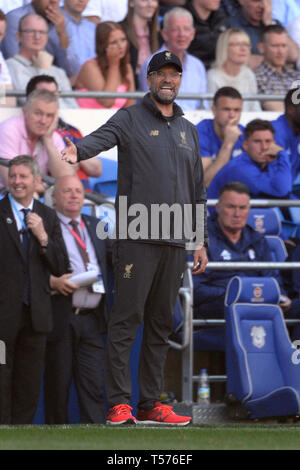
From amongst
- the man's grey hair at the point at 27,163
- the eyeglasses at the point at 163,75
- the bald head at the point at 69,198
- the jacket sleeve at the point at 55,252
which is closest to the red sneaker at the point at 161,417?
the jacket sleeve at the point at 55,252

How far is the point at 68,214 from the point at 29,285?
3.19 feet

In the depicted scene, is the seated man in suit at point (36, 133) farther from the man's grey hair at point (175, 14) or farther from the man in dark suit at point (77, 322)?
the man's grey hair at point (175, 14)

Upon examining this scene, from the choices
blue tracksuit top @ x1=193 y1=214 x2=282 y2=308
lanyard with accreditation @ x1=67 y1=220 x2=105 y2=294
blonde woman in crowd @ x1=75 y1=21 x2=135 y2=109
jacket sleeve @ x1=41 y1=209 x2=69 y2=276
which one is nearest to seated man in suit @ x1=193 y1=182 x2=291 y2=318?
blue tracksuit top @ x1=193 y1=214 x2=282 y2=308

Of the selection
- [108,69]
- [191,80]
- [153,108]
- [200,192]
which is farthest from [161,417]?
[191,80]

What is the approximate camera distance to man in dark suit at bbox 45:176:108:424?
7.38 meters

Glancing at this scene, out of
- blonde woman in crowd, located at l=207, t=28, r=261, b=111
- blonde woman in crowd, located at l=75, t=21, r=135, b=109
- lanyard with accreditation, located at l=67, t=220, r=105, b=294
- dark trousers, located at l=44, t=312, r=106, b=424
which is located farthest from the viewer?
blonde woman in crowd, located at l=207, t=28, r=261, b=111

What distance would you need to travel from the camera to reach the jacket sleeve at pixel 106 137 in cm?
547

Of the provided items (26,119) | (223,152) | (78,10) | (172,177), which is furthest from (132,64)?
(172,177)

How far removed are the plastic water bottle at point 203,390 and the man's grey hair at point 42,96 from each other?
8.55 feet

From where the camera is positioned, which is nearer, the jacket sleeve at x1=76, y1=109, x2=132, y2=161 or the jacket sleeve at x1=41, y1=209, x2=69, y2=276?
the jacket sleeve at x1=76, y1=109, x2=132, y2=161

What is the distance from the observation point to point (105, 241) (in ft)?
26.0

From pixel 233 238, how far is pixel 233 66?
9.74 ft

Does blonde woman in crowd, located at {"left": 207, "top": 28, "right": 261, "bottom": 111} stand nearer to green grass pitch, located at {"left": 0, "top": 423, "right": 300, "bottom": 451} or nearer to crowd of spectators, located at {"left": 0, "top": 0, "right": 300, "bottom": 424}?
crowd of spectators, located at {"left": 0, "top": 0, "right": 300, "bottom": 424}

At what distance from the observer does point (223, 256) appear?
859 cm
